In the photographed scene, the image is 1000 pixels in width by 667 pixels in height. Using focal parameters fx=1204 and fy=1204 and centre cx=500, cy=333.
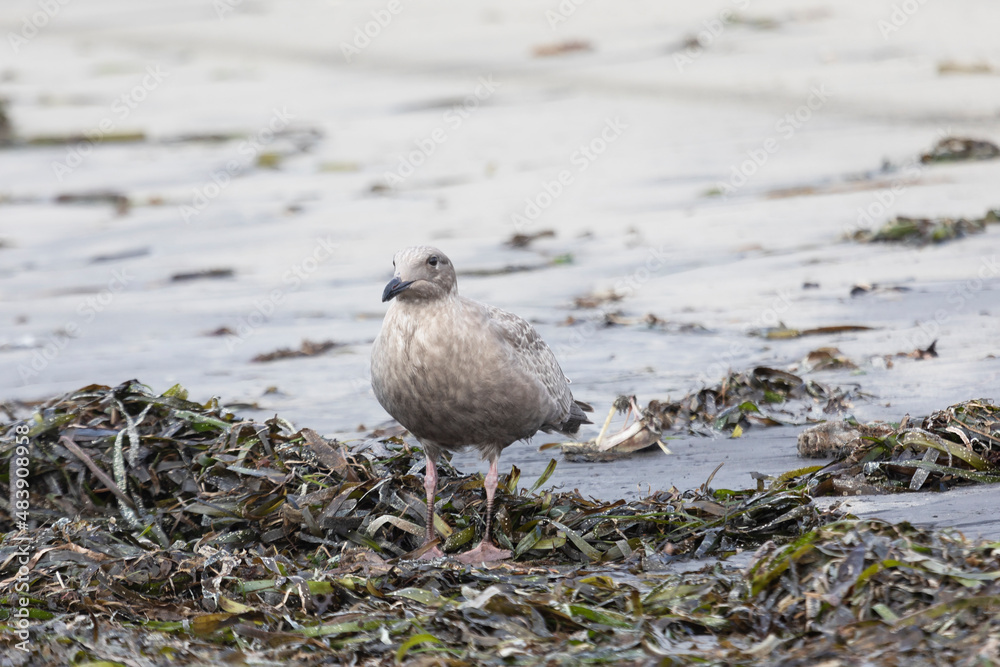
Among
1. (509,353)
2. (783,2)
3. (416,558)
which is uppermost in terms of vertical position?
(783,2)

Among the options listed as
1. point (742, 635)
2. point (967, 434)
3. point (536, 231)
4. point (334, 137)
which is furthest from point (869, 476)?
point (334, 137)

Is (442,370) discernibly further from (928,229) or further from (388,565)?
(928,229)

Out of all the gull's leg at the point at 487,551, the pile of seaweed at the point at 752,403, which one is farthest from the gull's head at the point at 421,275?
the pile of seaweed at the point at 752,403

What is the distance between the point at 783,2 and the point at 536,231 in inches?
460

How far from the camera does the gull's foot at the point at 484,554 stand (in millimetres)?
4723

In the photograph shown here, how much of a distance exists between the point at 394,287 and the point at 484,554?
1146mm

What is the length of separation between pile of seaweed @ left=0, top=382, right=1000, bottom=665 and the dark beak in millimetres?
845

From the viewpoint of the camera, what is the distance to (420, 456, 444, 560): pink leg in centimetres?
486

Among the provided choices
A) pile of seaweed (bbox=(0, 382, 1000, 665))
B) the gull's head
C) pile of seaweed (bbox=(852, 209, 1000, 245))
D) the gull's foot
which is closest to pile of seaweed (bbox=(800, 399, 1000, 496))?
pile of seaweed (bbox=(0, 382, 1000, 665))

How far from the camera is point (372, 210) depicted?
13148 mm

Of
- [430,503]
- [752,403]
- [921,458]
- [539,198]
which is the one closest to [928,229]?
[752,403]

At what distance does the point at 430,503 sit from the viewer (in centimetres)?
511

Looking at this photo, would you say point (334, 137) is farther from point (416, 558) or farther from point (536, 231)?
point (416, 558)

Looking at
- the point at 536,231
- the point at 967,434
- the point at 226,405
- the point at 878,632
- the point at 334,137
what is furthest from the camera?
the point at 334,137
